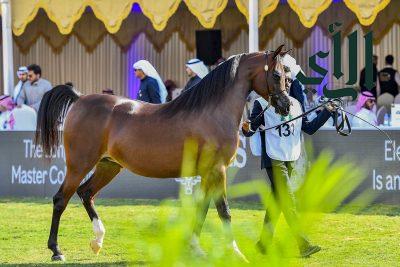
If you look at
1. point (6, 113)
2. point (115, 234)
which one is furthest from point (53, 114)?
point (6, 113)

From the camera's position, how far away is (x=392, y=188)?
11641 mm

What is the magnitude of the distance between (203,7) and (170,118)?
25.2ft

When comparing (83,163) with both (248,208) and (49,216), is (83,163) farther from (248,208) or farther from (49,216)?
(248,208)

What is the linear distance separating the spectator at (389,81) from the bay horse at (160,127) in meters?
10.0

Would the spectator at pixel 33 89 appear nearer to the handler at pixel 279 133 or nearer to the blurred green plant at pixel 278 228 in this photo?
the handler at pixel 279 133

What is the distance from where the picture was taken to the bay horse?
284 inches

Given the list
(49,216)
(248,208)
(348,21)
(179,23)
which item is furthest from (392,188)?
(179,23)

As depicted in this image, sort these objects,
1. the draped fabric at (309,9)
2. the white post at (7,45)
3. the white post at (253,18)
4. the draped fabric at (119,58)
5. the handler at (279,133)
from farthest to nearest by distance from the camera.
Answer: the draped fabric at (119,58), the white post at (7,45), the white post at (253,18), the draped fabric at (309,9), the handler at (279,133)

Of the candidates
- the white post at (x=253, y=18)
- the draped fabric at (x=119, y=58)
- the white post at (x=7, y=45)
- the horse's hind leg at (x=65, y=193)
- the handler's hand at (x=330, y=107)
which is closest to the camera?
the handler's hand at (x=330, y=107)

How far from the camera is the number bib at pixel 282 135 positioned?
743 centimetres

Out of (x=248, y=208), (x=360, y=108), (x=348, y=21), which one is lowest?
(x=248, y=208)

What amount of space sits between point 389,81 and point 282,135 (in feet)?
32.7

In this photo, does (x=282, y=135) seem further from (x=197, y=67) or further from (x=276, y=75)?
(x=197, y=67)

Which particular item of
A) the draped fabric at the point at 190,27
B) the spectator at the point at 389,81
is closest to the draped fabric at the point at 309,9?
the spectator at the point at 389,81
